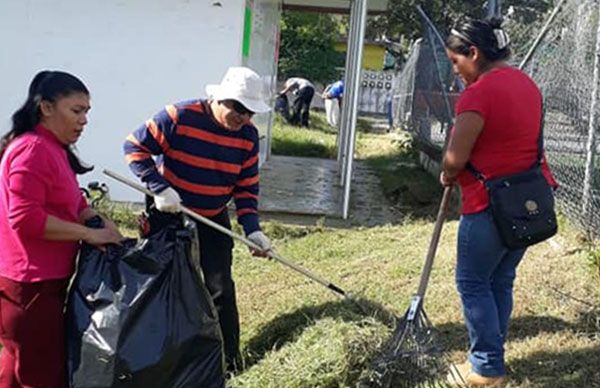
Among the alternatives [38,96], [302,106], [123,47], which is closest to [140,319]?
[38,96]

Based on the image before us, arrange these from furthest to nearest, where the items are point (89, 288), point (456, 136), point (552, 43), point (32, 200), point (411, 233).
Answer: point (411, 233) < point (552, 43) < point (456, 136) < point (89, 288) < point (32, 200)

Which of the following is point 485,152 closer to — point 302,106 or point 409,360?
point 409,360

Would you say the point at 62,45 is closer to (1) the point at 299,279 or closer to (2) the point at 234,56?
(2) the point at 234,56

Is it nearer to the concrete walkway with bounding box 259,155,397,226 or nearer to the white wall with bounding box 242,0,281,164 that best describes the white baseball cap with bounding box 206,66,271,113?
the concrete walkway with bounding box 259,155,397,226

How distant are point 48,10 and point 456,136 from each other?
5813 millimetres

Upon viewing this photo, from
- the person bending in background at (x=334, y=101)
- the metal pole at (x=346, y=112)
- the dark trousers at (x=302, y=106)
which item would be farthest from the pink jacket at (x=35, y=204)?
the dark trousers at (x=302, y=106)

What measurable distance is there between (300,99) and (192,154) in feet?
47.5

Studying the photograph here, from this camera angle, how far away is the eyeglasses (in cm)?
358

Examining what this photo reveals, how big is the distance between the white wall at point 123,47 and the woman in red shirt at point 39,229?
17.0 feet

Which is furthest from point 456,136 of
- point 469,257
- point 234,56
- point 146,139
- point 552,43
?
point 234,56

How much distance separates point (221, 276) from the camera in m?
4.04

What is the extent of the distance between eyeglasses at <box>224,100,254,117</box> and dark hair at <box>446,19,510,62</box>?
950 mm

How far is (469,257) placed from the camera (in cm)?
352

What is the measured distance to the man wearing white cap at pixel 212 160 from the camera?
361 cm
